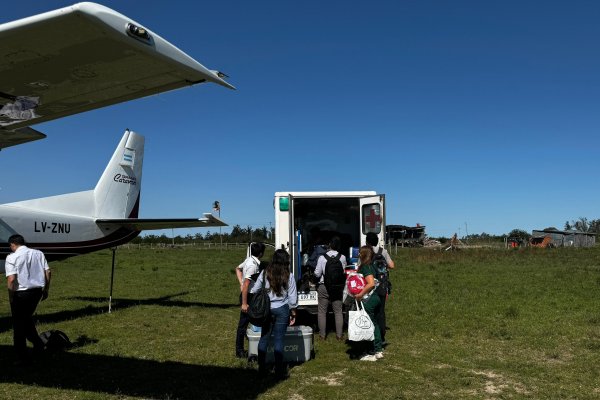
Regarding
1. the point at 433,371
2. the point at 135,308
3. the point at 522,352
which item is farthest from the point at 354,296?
the point at 135,308

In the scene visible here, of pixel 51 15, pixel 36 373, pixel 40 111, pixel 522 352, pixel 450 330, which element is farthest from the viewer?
pixel 450 330

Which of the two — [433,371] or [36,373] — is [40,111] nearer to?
[36,373]

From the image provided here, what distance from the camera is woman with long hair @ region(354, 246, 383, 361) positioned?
6.83 metres

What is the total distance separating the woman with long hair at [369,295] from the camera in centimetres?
683

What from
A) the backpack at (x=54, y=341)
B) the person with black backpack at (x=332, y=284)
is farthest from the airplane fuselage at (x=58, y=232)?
the person with black backpack at (x=332, y=284)

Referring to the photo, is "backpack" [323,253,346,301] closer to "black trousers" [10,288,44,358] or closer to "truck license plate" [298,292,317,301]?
"truck license plate" [298,292,317,301]

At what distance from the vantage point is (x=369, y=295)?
7.00m

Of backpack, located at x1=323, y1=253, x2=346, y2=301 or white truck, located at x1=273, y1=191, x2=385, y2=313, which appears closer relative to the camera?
backpack, located at x1=323, y1=253, x2=346, y2=301

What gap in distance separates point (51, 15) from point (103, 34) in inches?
11.3

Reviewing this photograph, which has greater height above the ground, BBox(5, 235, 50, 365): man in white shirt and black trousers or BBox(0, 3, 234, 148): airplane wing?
BBox(0, 3, 234, 148): airplane wing

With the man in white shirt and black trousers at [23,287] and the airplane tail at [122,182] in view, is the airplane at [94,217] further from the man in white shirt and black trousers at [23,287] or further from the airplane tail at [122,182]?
the man in white shirt and black trousers at [23,287]

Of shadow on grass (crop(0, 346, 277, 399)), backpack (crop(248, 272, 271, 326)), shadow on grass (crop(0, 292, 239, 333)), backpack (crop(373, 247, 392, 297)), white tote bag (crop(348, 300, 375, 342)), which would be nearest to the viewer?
shadow on grass (crop(0, 346, 277, 399))

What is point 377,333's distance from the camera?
714 centimetres

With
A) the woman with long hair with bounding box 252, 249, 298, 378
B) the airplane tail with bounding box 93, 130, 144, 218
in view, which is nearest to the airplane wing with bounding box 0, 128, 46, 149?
the woman with long hair with bounding box 252, 249, 298, 378
